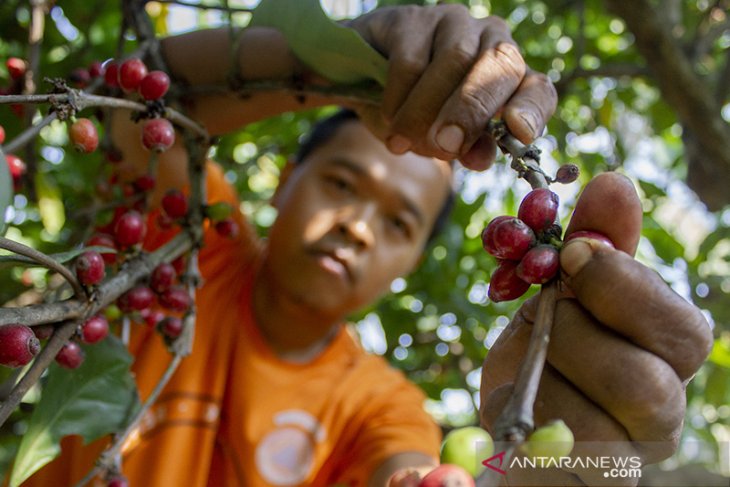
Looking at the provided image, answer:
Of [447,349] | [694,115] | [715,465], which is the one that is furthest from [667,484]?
[694,115]

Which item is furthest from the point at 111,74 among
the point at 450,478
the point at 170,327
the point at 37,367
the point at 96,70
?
the point at 450,478

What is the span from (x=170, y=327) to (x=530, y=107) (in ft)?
1.58

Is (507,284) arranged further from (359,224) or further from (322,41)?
(359,224)

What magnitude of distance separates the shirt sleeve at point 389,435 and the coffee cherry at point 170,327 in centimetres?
51

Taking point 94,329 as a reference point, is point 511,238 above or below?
above

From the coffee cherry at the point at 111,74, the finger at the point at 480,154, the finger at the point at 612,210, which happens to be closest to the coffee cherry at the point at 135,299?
the coffee cherry at the point at 111,74

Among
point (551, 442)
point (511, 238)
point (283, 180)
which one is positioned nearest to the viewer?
point (551, 442)

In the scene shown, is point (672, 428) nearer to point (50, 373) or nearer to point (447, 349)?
point (50, 373)

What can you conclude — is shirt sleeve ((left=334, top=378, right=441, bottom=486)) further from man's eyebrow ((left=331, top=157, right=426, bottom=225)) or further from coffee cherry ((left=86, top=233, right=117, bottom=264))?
coffee cherry ((left=86, top=233, right=117, bottom=264))

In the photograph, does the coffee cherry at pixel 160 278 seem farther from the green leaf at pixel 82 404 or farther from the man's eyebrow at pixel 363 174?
the man's eyebrow at pixel 363 174

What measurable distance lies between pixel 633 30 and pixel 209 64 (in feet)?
3.13

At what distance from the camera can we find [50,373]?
777 mm

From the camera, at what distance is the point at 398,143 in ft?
2.59

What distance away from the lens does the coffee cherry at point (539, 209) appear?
50 cm
